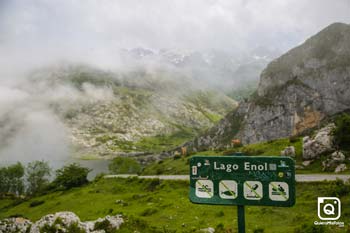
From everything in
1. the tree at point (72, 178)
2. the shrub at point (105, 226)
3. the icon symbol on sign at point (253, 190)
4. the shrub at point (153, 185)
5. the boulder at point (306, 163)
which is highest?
the icon symbol on sign at point (253, 190)

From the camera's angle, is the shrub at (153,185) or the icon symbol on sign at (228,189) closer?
the icon symbol on sign at (228,189)

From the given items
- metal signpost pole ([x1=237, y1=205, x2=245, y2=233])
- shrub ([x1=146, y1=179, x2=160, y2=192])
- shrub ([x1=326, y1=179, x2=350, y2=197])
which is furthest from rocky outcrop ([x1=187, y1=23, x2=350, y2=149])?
metal signpost pole ([x1=237, y1=205, x2=245, y2=233])

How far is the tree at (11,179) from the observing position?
115 m

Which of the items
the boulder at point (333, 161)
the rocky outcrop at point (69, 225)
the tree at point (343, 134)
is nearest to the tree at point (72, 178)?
the boulder at point (333, 161)

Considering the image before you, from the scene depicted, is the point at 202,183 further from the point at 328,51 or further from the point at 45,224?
the point at 328,51

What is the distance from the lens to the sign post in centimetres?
839

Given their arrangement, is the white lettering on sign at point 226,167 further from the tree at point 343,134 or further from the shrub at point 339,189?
the tree at point 343,134

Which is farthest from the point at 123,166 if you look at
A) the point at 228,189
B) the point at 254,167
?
the point at 254,167

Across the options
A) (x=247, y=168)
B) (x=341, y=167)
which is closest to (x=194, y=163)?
(x=247, y=168)

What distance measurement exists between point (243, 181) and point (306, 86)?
17997cm

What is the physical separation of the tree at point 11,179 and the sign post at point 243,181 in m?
123

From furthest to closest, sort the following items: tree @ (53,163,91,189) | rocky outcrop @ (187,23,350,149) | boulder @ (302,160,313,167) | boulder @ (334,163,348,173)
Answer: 1. rocky outcrop @ (187,23,350,149)
2. tree @ (53,163,91,189)
3. boulder @ (302,160,313,167)
4. boulder @ (334,163,348,173)

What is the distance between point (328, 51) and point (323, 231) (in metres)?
172

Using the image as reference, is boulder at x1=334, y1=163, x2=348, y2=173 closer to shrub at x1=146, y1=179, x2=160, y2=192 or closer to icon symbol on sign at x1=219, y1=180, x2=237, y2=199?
shrub at x1=146, y1=179, x2=160, y2=192
